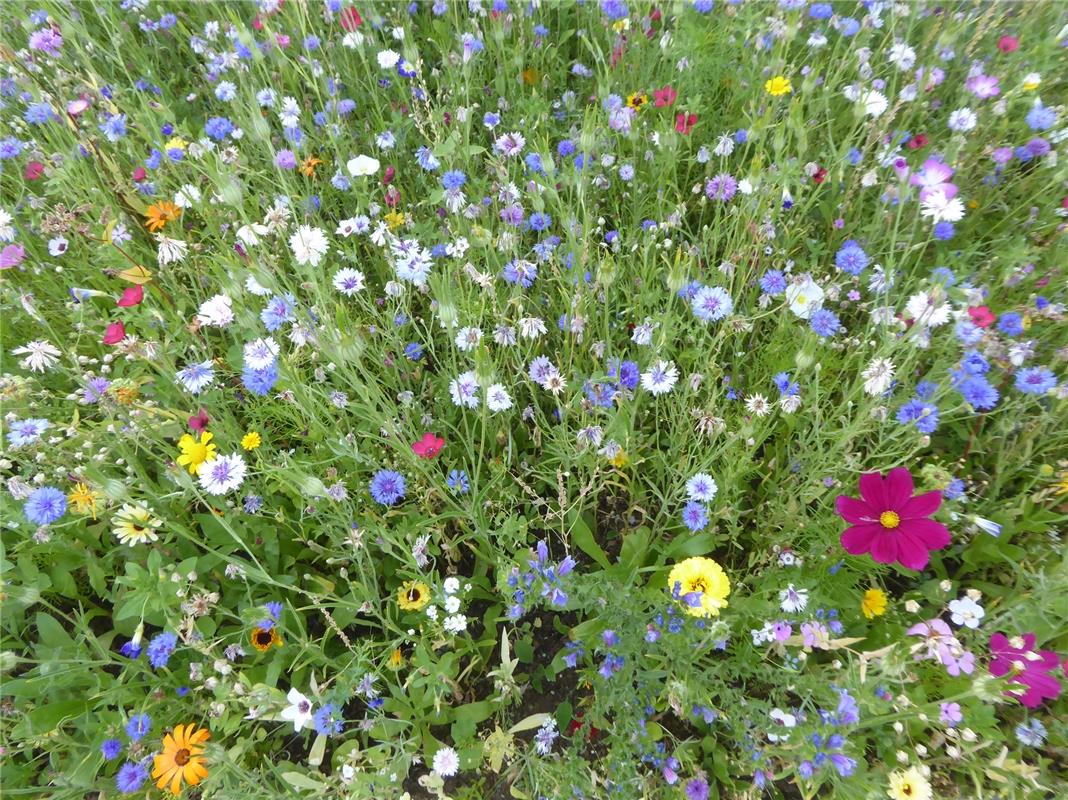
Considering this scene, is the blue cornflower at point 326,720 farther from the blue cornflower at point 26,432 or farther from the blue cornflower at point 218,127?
the blue cornflower at point 218,127

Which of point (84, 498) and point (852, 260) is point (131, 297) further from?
point (852, 260)

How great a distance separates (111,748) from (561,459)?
3.76 feet

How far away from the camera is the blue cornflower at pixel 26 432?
4.60ft

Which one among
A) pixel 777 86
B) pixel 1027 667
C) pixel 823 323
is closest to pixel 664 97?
pixel 777 86

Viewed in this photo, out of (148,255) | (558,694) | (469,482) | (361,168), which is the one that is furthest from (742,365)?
(148,255)

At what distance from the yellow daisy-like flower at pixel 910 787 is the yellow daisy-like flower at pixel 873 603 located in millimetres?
311

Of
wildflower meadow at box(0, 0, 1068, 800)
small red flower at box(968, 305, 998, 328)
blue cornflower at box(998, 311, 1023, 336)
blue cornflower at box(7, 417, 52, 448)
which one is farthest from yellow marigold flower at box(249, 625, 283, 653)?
blue cornflower at box(998, 311, 1023, 336)

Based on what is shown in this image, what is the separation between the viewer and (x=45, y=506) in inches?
56.3

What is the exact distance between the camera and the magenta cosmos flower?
3.91ft

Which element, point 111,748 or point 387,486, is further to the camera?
point 387,486

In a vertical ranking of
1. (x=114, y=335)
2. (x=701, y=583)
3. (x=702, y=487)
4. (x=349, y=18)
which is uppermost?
(x=349, y=18)

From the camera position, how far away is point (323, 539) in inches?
68.4

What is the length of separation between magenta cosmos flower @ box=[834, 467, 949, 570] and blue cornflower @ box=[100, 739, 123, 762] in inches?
61.9

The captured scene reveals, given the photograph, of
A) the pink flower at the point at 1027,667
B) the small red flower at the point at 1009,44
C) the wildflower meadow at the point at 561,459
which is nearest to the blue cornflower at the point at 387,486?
the wildflower meadow at the point at 561,459
